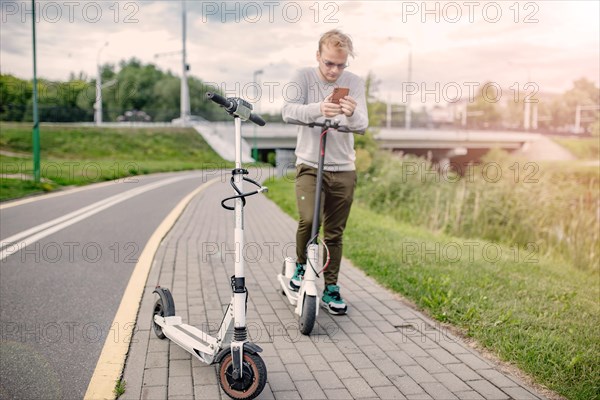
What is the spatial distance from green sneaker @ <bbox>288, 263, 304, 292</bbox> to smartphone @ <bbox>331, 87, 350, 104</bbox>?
1.58 m

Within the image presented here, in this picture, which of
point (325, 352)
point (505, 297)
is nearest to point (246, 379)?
point (325, 352)

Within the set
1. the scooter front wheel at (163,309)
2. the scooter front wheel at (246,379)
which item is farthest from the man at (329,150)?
the scooter front wheel at (246,379)

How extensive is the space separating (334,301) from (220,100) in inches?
88.2

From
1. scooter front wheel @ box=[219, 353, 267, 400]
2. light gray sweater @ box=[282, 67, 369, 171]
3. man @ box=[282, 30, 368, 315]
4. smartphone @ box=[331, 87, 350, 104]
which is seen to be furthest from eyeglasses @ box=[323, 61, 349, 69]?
scooter front wheel @ box=[219, 353, 267, 400]

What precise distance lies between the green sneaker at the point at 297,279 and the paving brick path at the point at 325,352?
185 mm

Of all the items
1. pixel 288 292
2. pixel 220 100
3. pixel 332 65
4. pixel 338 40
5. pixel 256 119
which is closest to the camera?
pixel 220 100

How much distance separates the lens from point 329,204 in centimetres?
464

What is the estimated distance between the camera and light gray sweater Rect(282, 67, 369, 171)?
4.38 metres

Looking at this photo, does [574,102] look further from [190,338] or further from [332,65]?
[190,338]

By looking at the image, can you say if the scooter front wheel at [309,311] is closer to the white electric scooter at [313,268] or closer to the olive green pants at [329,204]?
the white electric scooter at [313,268]

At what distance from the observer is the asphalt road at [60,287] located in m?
3.38

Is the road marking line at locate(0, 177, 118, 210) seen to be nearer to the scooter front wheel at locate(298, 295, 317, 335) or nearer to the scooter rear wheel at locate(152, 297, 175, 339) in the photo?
the scooter rear wheel at locate(152, 297, 175, 339)

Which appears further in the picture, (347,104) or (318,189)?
(318,189)

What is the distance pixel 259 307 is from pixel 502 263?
3.39m
